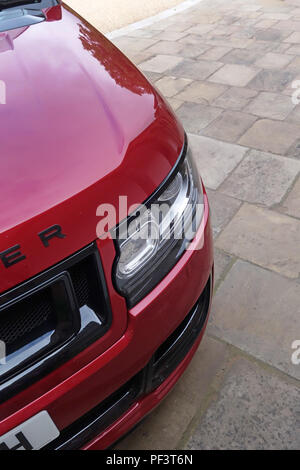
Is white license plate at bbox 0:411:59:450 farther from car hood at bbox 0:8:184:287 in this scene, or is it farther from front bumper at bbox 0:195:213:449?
car hood at bbox 0:8:184:287

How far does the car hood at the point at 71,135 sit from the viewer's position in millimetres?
893

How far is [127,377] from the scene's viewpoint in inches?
44.3

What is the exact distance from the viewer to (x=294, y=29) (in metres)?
5.21

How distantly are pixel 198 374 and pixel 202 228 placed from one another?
0.77 meters

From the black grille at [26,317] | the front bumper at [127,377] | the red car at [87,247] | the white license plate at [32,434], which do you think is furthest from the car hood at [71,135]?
the white license plate at [32,434]

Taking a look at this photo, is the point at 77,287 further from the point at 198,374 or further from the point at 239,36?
the point at 239,36

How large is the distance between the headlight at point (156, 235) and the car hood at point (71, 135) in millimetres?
54

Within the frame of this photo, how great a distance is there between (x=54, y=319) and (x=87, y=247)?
8.0 inches

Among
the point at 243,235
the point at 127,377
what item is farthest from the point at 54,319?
the point at 243,235

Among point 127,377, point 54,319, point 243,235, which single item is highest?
point 54,319

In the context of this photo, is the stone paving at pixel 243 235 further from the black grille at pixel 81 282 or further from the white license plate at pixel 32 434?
the black grille at pixel 81 282

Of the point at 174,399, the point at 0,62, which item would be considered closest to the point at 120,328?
the point at 174,399

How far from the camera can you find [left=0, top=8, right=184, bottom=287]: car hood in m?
0.89

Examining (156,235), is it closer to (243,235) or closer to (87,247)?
(87,247)
